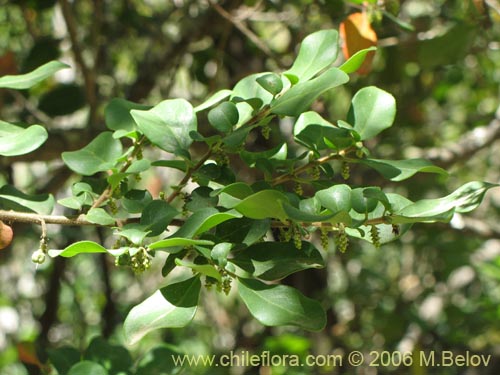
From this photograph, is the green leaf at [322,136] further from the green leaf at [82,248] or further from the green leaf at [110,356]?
the green leaf at [110,356]

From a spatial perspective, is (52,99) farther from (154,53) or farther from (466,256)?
(466,256)

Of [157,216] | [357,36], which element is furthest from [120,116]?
[357,36]

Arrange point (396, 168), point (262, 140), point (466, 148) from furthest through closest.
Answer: point (262, 140) < point (466, 148) < point (396, 168)

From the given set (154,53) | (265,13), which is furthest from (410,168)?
(154,53)

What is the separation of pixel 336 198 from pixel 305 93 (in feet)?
0.30

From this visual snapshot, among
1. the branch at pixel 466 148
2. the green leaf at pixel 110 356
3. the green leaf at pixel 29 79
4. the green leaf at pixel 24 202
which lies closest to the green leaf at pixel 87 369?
the green leaf at pixel 110 356

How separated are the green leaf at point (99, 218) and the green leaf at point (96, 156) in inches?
2.8

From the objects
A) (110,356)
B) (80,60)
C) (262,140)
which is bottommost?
(262,140)

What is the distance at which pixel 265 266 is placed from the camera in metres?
0.60

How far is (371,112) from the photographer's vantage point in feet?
2.21

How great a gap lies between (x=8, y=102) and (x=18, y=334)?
764 mm

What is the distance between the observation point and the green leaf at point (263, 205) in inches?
20.9

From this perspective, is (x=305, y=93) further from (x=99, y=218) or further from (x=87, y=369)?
(x=87, y=369)

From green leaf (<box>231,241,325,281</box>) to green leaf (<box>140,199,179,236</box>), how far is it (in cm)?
6
